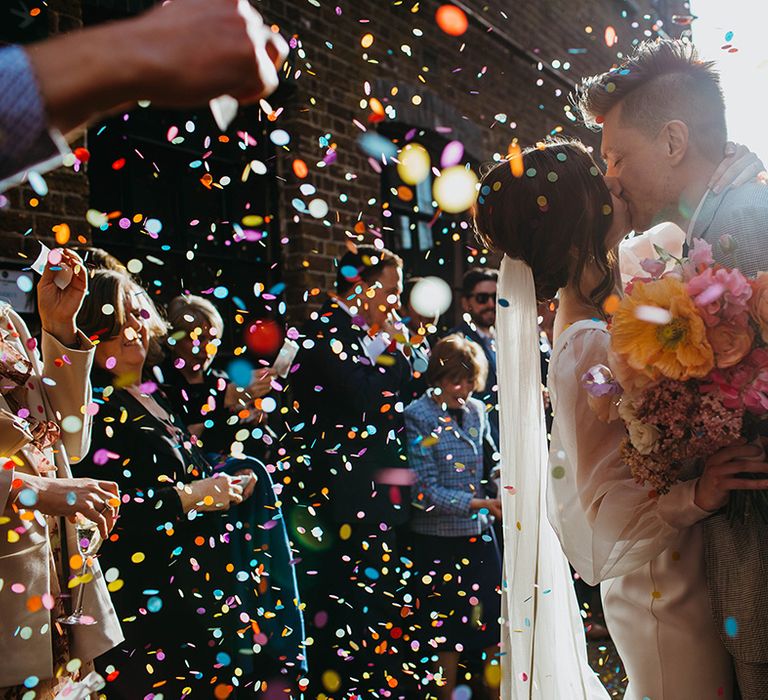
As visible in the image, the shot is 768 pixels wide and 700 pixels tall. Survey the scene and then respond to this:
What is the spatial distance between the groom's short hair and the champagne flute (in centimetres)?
191

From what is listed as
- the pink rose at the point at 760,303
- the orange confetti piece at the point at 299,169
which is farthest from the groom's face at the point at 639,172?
the orange confetti piece at the point at 299,169

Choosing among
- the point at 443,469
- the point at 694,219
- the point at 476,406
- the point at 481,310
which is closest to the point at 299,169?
the point at 481,310

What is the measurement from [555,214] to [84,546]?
64.2 inches

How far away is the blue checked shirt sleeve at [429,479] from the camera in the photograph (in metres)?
4.05

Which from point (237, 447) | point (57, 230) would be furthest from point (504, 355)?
point (57, 230)

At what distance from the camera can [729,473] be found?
1928 millimetres

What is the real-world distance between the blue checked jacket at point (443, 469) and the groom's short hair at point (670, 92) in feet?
6.53

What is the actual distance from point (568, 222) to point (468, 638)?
7.70 feet

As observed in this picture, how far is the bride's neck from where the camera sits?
7.89 feet

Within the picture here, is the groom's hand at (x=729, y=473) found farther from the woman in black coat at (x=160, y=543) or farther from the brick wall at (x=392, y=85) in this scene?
the brick wall at (x=392, y=85)

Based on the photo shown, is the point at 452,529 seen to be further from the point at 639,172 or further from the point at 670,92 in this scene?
the point at 670,92

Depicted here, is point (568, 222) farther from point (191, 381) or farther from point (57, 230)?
point (57, 230)

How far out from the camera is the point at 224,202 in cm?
523

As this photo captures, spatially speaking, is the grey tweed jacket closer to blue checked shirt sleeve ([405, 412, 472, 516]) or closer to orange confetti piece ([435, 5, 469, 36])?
blue checked shirt sleeve ([405, 412, 472, 516])
